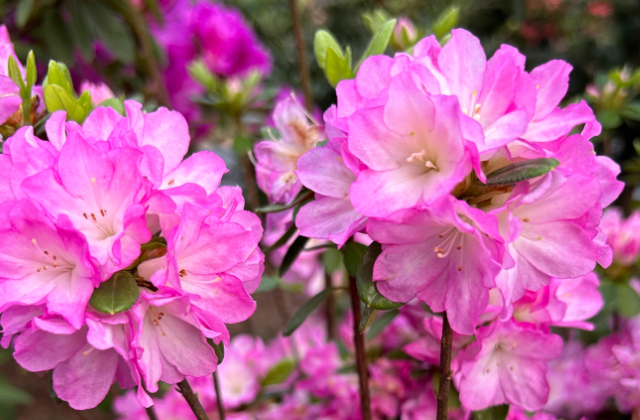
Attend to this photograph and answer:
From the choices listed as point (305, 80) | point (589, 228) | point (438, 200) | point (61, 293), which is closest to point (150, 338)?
point (61, 293)

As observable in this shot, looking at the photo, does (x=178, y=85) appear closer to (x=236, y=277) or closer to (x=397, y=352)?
(x=397, y=352)

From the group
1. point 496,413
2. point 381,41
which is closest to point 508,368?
point 496,413

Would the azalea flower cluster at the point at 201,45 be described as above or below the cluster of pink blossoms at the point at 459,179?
below

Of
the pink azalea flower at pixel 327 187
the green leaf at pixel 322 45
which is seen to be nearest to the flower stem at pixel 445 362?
the pink azalea flower at pixel 327 187

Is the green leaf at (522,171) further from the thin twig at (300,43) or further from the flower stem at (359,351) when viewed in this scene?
the thin twig at (300,43)

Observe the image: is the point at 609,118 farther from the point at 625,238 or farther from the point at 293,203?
the point at 293,203

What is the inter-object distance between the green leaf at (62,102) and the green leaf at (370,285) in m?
0.36

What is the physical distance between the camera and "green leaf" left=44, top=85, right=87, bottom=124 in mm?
587

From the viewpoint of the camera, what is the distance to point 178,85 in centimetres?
181

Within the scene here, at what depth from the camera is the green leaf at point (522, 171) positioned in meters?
0.42

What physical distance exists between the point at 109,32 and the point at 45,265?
3.74 ft

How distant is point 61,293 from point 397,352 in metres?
0.55

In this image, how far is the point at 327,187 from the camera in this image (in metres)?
0.52

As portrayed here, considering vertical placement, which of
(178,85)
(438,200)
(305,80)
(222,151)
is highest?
(438,200)
